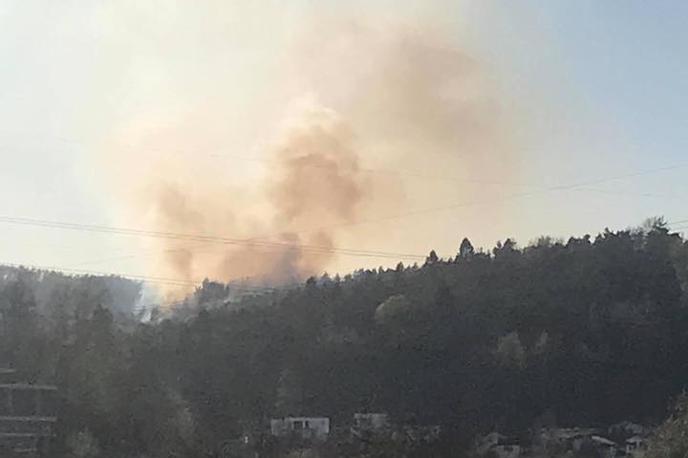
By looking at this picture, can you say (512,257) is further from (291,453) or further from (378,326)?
(291,453)

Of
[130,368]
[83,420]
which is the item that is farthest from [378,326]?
[83,420]

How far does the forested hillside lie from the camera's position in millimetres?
34594

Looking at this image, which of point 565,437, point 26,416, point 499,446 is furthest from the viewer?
point 565,437

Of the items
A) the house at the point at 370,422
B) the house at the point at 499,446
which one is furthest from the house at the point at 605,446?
the house at the point at 370,422

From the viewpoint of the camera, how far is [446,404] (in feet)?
130

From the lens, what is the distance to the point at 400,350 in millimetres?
42219

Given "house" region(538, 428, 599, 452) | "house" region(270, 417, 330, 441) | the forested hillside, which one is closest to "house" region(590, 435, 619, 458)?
"house" region(538, 428, 599, 452)

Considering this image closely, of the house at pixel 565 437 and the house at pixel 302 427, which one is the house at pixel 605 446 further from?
the house at pixel 302 427

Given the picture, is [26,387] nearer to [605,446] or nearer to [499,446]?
[499,446]

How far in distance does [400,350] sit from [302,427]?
622 cm

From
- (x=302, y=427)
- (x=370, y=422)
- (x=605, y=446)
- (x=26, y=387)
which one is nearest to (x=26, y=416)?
(x=26, y=387)

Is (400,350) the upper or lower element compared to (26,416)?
upper

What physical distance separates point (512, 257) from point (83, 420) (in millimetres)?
23273

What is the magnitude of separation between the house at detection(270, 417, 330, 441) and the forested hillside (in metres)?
0.71
